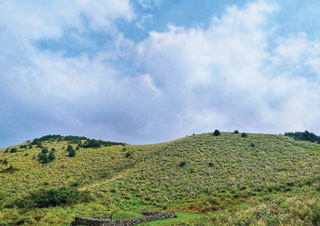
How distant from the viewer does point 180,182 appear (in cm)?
4175

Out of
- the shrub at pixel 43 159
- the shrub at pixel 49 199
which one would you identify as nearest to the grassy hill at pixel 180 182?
the shrub at pixel 49 199

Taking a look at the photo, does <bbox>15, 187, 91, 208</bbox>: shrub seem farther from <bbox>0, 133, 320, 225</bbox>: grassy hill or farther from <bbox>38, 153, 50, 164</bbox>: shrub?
<bbox>38, 153, 50, 164</bbox>: shrub

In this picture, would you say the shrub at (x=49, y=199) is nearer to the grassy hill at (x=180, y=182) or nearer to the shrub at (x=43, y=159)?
A: the grassy hill at (x=180, y=182)

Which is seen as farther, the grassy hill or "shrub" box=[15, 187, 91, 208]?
"shrub" box=[15, 187, 91, 208]

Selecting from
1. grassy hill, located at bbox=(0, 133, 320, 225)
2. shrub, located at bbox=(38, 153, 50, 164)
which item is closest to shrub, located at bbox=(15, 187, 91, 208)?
grassy hill, located at bbox=(0, 133, 320, 225)

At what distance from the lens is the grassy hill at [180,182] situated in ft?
70.6

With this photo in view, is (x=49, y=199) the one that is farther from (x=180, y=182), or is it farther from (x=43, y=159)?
(x=43, y=159)

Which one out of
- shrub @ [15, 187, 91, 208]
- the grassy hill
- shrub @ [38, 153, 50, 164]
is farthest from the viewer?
shrub @ [38, 153, 50, 164]

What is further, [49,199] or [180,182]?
[180,182]

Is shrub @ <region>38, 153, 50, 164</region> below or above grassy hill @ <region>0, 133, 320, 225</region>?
above

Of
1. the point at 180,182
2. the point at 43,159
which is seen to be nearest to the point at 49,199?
the point at 180,182

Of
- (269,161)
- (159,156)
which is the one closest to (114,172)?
(159,156)

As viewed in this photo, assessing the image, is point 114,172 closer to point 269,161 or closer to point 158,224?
point 158,224

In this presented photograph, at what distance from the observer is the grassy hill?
21.5m
